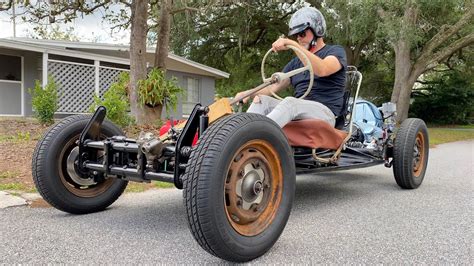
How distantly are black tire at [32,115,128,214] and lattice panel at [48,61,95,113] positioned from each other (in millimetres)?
12357

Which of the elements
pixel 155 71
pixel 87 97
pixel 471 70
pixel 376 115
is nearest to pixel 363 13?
pixel 155 71

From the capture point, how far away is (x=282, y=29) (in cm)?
2261

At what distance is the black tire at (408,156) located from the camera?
4.86m

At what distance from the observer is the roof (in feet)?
47.9

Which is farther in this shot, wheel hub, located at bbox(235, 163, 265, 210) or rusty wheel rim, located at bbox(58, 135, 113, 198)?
rusty wheel rim, located at bbox(58, 135, 113, 198)

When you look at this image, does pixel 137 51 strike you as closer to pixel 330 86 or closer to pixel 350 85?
pixel 350 85

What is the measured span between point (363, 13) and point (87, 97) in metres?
10.3

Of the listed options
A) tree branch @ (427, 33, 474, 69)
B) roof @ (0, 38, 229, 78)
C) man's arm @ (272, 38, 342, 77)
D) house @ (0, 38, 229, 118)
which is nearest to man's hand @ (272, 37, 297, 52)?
man's arm @ (272, 38, 342, 77)

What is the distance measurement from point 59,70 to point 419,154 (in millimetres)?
13320

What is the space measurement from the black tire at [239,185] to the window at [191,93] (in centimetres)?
1813

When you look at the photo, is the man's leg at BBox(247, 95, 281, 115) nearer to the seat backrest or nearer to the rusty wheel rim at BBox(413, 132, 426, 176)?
the seat backrest

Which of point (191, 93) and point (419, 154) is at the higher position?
point (191, 93)

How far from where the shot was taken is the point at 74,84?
15664 mm

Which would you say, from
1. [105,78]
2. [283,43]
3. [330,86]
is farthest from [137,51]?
[283,43]
